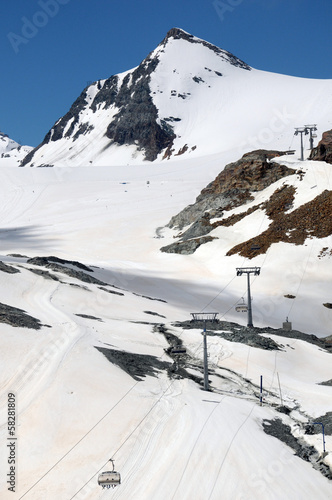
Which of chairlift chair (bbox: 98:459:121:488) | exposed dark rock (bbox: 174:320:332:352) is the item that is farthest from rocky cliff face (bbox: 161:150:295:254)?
chairlift chair (bbox: 98:459:121:488)

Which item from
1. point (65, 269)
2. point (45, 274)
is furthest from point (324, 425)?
point (65, 269)

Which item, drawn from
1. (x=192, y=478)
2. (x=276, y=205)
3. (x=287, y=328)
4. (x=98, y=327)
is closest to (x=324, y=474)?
(x=192, y=478)

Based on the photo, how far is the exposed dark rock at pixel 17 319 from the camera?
32378 millimetres

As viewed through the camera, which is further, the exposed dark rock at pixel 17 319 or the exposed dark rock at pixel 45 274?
the exposed dark rock at pixel 45 274

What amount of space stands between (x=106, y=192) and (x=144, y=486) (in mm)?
113799

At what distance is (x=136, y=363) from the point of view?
29766 mm

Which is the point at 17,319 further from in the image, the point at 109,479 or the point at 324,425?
the point at 109,479

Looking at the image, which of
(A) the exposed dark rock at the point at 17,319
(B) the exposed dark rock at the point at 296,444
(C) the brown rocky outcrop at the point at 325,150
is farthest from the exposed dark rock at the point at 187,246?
(B) the exposed dark rock at the point at 296,444

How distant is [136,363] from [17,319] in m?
7.76

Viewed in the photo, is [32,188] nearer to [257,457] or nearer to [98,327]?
[98,327]

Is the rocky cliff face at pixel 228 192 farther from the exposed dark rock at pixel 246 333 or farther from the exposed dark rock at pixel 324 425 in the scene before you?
the exposed dark rock at pixel 324 425
